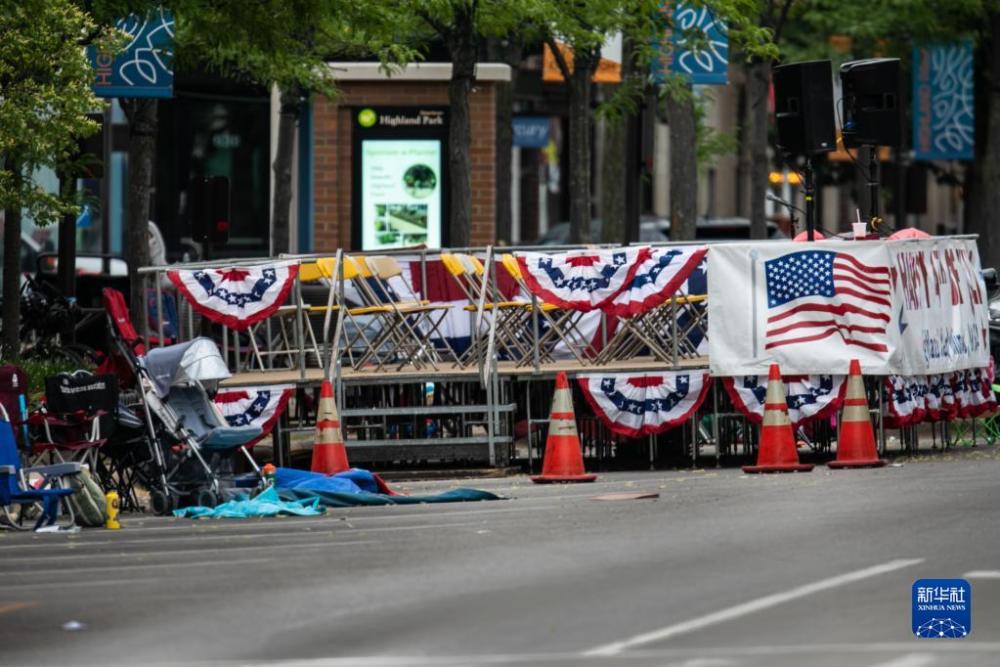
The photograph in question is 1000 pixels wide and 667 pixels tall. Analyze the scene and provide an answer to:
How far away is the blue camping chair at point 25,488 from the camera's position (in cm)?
1520

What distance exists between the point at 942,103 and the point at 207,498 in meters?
26.8

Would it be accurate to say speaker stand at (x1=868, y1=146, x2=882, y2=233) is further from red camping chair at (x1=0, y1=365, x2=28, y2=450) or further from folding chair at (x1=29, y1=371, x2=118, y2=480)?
red camping chair at (x1=0, y1=365, x2=28, y2=450)

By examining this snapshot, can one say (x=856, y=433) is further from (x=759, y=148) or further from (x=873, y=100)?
(x=759, y=148)

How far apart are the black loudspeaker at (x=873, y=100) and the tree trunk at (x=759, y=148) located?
9977mm

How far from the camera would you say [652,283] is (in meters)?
19.1

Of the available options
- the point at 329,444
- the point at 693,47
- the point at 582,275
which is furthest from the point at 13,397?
the point at 693,47

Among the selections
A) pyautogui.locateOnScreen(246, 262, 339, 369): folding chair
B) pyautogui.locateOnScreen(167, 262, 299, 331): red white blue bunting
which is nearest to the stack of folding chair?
pyautogui.locateOnScreen(246, 262, 339, 369): folding chair

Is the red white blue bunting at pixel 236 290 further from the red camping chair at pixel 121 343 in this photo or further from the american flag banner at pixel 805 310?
the american flag banner at pixel 805 310

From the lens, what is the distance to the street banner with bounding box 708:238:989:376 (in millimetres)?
18984

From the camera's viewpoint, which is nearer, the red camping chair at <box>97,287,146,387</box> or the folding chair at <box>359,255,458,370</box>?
the red camping chair at <box>97,287,146,387</box>

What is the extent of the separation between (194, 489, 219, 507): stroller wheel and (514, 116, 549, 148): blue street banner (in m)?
34.9

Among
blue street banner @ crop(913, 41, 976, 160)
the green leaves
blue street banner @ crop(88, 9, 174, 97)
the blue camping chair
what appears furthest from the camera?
blue street banner @ crop(913, 41, 976, 160)

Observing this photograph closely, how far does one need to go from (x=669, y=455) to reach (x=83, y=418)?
18.5ft

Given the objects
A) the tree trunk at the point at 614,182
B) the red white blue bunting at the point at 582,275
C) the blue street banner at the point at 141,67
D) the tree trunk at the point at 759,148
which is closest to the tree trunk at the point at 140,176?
the blue street banner at the point at 141,67
